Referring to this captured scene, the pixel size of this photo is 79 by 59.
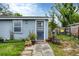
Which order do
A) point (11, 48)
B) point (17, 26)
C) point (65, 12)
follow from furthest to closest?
point (17, 26)
point (65, 12)
point (11, 48)

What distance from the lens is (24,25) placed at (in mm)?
5805

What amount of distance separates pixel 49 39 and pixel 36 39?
267mm

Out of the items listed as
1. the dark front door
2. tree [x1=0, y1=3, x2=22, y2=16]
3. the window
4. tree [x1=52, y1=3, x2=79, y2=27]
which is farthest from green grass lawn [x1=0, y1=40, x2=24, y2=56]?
tree [x1=52, y1=3, x2=79, y2=27]

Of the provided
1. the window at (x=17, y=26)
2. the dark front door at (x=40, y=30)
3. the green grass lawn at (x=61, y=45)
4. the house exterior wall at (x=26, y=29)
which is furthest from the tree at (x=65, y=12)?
the window at (x=17, y=26)

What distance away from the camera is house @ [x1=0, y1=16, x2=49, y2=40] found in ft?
18.8

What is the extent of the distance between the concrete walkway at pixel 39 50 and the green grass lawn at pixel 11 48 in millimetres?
116

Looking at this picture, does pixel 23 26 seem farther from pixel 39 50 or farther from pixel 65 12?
pixel 65 12

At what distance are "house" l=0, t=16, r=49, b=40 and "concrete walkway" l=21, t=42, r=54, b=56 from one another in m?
0.15

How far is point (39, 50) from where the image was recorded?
5.65m

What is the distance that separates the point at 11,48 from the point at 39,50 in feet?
1.84

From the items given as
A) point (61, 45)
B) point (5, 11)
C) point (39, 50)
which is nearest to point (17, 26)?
point (5, 11)

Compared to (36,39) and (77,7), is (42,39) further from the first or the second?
(77,7)

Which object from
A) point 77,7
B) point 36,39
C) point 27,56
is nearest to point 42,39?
point 36,39

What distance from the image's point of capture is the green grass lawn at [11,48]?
559cm
